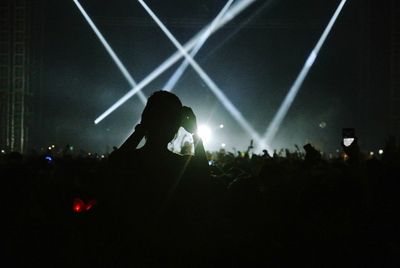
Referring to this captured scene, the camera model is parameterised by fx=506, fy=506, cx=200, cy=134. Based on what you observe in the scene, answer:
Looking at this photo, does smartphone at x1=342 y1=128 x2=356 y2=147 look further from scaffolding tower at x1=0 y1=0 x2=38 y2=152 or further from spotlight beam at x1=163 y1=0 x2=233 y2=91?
scaffolding tower at x1=0 y1=0 x2=38 y2=152

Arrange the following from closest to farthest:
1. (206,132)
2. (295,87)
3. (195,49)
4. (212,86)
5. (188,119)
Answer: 1. (188,119)
2. (195,49)
3. (295,87)
4. (212,86)
5. (206,132)

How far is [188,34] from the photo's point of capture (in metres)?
16.2

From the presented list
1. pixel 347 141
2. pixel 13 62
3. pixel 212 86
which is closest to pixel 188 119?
pixel 347 141

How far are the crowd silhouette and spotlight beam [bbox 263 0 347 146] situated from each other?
397 inches

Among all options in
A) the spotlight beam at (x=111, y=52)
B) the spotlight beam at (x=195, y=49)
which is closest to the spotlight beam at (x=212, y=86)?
the spotlight beam at (x=195, y=49)

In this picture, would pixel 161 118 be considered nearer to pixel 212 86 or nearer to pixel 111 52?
pixel 111 52

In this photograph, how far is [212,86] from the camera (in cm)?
1733

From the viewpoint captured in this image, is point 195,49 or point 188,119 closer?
point 188,119

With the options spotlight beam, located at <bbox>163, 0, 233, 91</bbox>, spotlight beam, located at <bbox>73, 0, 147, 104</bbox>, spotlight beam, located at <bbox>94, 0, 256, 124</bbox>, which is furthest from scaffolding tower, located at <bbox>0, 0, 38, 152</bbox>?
spotlight beam, located at <bbox>163, 0, 233, 91</bbox>

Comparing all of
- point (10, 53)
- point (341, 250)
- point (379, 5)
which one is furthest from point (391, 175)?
point (10, 53)

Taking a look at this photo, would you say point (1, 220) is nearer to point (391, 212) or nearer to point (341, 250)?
point (341, 250)

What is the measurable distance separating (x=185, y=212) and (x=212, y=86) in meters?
15.8

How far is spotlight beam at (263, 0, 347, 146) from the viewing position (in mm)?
15822

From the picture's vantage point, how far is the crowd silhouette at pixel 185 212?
167 centimetres
